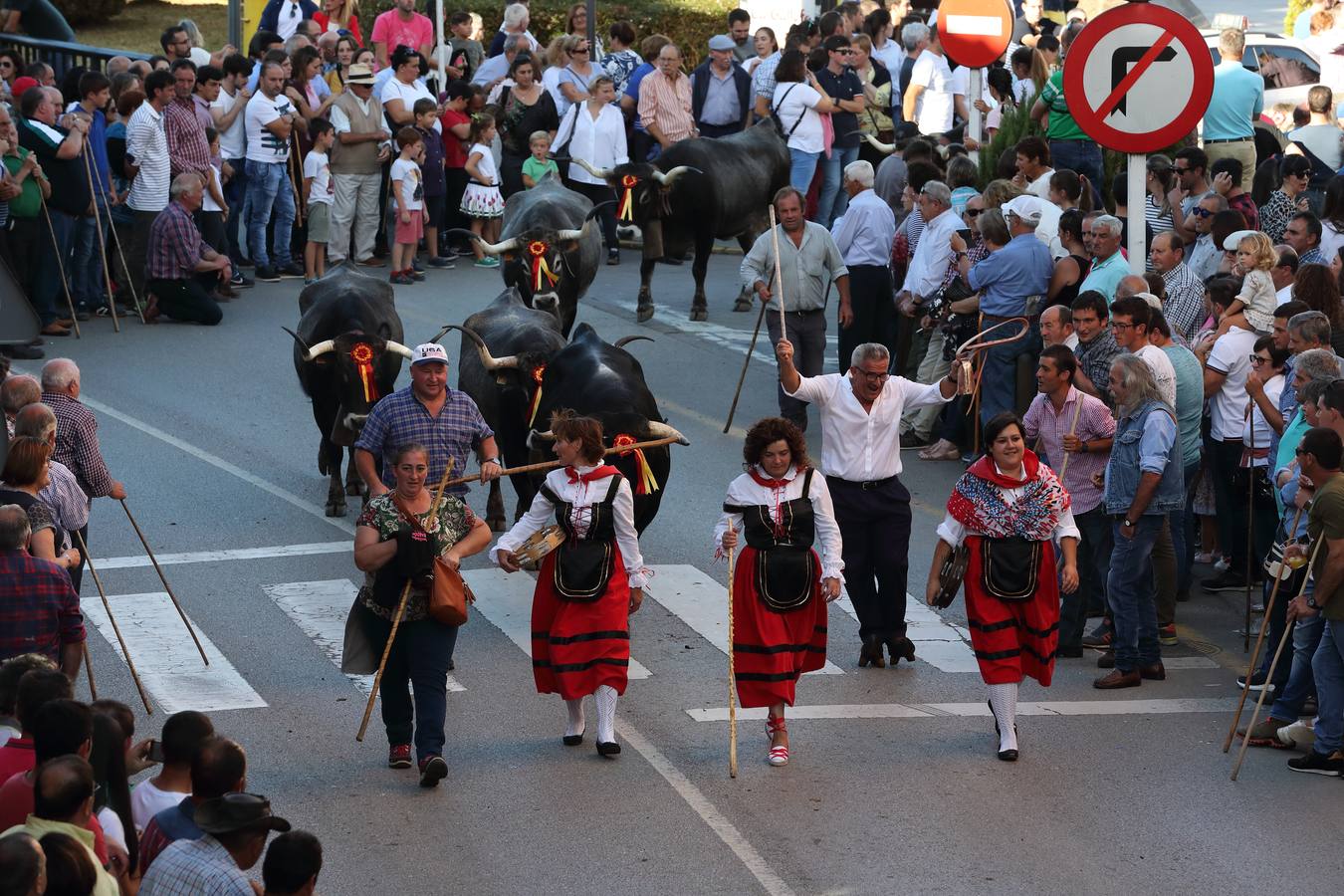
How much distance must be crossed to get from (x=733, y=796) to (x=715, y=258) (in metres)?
14.8

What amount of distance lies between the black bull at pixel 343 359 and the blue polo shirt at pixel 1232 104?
309 inches

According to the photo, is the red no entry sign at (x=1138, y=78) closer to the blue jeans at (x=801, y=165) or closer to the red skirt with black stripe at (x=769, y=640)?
the red skirt with black stripe at (x=769, y=640)

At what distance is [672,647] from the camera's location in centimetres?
1125

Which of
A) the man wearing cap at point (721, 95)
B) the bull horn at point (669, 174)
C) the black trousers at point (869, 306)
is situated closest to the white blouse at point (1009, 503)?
the black trousers at point (869, 306)

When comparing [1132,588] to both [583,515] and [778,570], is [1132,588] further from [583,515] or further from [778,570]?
[583,515]

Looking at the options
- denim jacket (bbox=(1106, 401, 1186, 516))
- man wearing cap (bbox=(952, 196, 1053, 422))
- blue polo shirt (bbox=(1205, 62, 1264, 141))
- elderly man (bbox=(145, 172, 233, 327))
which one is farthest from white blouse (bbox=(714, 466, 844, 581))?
elderly man (bbox=(145, 172, 233, 327))

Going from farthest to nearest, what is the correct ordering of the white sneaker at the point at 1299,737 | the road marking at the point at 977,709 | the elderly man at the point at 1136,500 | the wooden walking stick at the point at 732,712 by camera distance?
1. the elderly man at the point at 1136,500
2. the road marking at the point at 977,709
3. the white sneaker at the point at 1299,737
4. the wooden walking stick at the point at 732,712

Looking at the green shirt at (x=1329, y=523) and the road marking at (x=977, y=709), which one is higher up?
the green shirt at (x=1329, y=523)

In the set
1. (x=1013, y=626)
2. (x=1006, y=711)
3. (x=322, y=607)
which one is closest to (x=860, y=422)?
(x=1013, y=626)

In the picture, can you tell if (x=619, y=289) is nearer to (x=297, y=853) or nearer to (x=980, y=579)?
(x=980, y=579)

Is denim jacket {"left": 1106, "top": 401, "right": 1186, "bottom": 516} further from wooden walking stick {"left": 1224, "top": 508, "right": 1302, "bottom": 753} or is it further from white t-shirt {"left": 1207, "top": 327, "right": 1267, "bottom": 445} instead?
white t-shirt {"left": 1207, "top": 327, "right": 1267, "bottom": 445}

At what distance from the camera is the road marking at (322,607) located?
1109 centimetres

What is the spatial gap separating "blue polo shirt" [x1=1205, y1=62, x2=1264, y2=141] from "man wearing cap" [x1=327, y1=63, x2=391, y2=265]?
342 inches

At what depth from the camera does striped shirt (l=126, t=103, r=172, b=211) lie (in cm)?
1873
